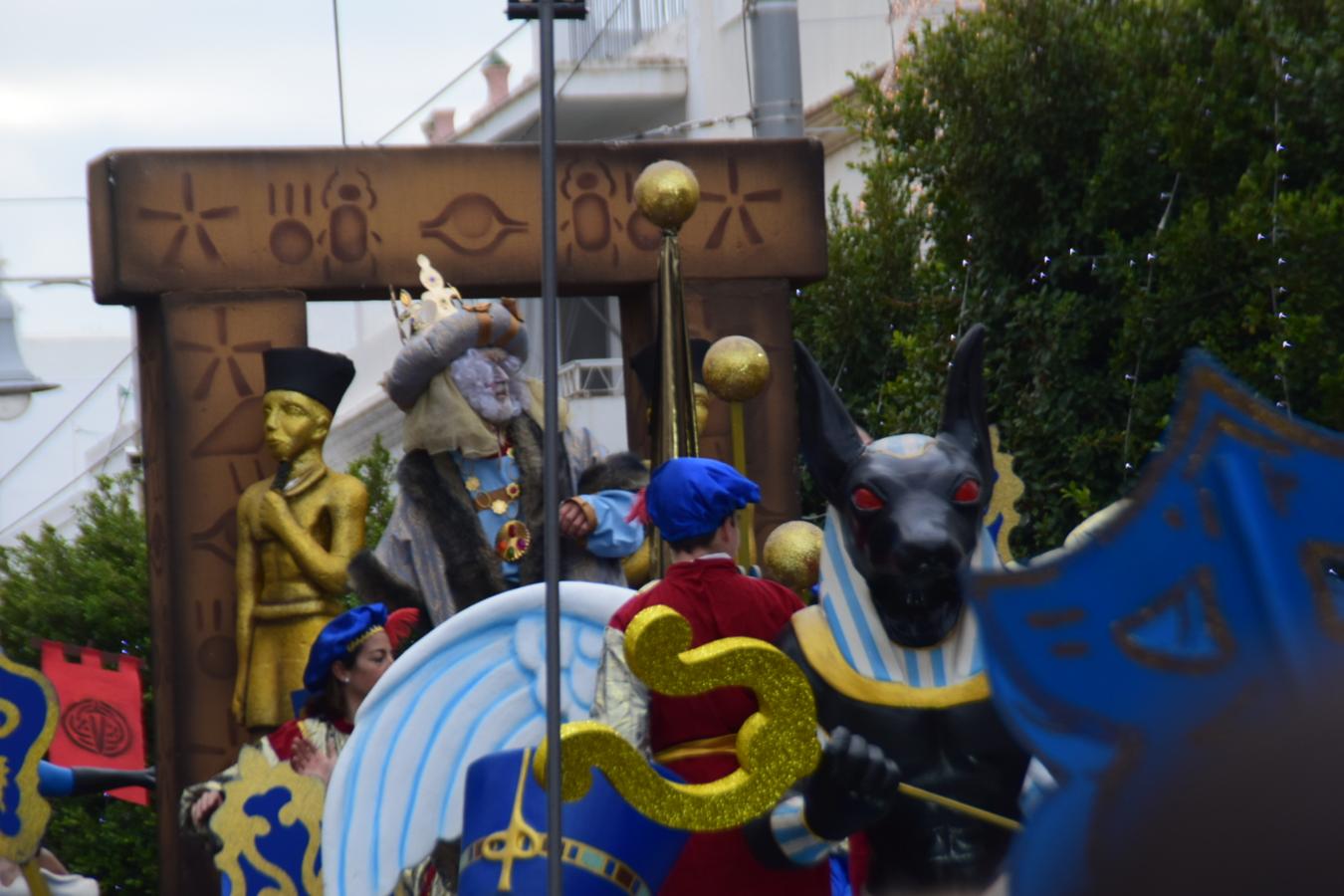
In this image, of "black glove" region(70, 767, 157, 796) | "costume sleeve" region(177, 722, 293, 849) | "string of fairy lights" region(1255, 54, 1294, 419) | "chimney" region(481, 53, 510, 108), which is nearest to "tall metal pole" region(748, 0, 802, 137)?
"string of fairy lights" region(1255, 54, 1294, 419)

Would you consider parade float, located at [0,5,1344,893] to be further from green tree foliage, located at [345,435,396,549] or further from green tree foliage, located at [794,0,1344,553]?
green tree foliage, located at [345,435,396,549]

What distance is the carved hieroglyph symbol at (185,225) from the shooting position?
7.60 metres

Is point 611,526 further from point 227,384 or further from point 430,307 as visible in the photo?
point 227,384

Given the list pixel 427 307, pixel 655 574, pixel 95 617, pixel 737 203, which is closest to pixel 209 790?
pixel 655 574

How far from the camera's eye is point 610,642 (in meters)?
4.18

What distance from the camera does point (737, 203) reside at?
792 cm

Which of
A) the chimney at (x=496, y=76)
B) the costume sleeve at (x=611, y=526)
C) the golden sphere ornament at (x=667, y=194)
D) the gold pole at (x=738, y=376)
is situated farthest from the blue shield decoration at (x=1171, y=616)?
the chimney at (x=496, y=76)

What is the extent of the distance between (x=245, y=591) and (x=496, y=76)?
1551 cm

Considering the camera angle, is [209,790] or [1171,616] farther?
[209,790]

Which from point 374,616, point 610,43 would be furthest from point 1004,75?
point 610,43

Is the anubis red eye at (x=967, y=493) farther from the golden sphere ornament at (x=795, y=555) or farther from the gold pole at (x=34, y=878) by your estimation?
the gold pole at (x=34, y=878)

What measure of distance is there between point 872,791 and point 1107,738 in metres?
1.63

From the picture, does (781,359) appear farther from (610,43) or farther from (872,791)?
(610,43)

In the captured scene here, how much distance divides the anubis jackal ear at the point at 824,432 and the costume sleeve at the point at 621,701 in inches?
19.8
